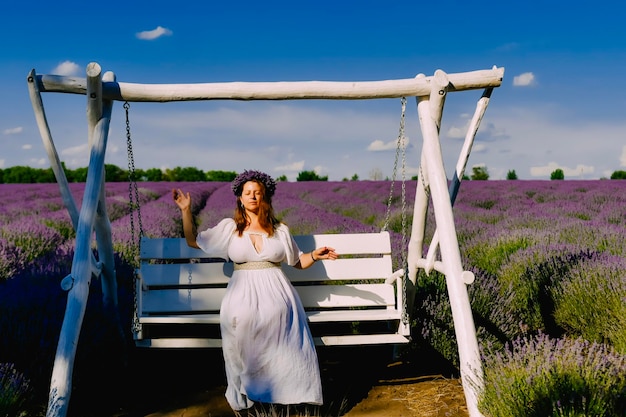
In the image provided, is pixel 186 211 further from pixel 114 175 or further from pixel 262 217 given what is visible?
pixel 114 175

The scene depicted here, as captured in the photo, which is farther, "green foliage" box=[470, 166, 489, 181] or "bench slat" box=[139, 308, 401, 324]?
"green foliage" box=[470, 166, 489, 181]

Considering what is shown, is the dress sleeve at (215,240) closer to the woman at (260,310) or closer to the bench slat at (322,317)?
the woman at (260,310)

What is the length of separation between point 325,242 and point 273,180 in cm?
57

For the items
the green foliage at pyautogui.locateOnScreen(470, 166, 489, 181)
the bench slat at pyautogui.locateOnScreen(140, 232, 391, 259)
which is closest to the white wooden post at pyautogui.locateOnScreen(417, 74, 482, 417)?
the bench slat at pyautogui.locateOnScreen(140, 232, 391, 259)

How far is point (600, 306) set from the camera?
3.67m

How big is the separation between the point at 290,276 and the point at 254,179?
0.70 meters

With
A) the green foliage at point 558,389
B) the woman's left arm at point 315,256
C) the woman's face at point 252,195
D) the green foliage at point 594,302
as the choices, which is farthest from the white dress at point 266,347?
the green foliage at point 594,302

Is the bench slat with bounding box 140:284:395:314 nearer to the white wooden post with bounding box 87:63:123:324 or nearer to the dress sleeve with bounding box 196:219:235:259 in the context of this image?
the white wooden post with bounding box 87:63:123:324

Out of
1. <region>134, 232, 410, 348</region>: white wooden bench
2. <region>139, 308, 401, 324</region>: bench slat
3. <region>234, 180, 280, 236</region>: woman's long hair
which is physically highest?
<region>234, 180, 280, 236</region>: woman's long hair

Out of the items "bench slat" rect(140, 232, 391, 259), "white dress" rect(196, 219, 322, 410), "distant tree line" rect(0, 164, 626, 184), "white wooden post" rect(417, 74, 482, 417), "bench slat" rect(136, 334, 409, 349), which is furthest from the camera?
"distant tree line" rect(0, 164, 626, 184)

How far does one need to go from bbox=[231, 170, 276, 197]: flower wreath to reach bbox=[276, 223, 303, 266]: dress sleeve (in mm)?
230

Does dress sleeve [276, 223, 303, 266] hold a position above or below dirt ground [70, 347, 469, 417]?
above

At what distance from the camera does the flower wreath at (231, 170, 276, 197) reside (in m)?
3.19

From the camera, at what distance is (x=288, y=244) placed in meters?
3.20
